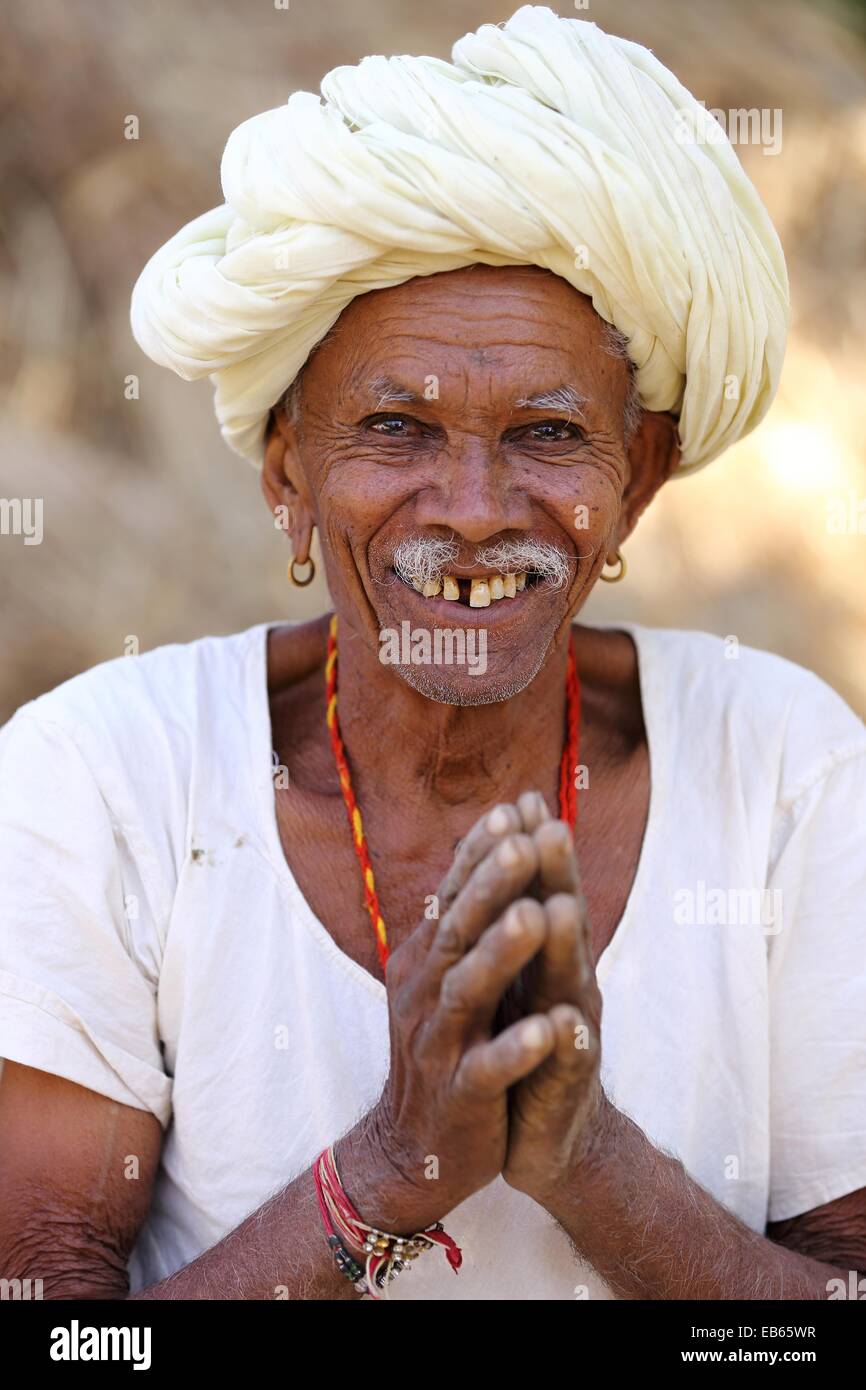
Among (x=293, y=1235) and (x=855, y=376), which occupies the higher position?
(x=855, y=376)

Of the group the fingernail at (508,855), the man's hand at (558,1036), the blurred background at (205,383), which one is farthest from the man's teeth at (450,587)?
the blurred background at (205,383)

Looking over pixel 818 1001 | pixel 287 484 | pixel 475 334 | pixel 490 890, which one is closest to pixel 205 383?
pixel 287 484

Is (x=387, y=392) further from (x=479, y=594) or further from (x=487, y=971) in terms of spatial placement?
(x=487, y=971)

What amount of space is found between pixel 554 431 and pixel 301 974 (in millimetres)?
931

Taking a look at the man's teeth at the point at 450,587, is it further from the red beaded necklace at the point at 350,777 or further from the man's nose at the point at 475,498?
the red beaded necklace at the point at 350,777

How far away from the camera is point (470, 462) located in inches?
95.0

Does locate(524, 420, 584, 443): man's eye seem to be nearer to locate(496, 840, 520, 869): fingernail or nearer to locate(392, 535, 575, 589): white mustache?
locate(392, 535, 575, 589): white mustache

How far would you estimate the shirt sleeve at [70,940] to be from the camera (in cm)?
240

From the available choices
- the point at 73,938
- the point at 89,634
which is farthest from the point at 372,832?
the point at 89,634

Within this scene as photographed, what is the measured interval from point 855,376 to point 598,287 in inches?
99.6

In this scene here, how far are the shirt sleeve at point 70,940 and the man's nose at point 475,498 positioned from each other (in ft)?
2.32

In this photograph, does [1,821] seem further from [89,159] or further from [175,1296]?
[89,159]

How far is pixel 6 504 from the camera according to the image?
4461 millimetres

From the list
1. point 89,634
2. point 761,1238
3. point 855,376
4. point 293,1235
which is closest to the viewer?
point 293,1235
